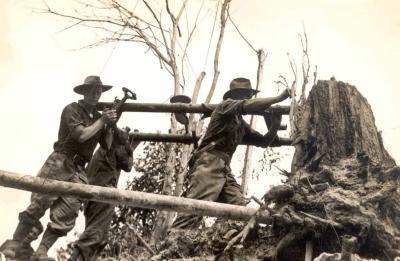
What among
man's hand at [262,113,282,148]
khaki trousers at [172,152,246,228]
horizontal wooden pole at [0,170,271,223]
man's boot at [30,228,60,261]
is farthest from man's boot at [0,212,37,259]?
man's hand at [262,113,282,148]

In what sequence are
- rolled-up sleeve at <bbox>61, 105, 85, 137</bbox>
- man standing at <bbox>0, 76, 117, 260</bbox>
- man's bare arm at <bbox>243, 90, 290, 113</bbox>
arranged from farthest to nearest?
rolled-up sleeve at <bbox>61, 105, 85, 137</bbox> → man's bare arm at <bbox>243, 90, 290, 113</bbox> → man standing at <bbox>0, 76, 117, 260</bbox>

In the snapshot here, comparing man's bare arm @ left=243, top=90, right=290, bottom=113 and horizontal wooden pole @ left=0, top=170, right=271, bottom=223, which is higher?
man's bare arm @ left=243, top=90, right=290, bottom=113

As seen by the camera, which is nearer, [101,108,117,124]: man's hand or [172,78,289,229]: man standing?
[172,78,289,229]: man standing

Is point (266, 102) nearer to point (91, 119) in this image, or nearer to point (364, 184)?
point (364, 184)

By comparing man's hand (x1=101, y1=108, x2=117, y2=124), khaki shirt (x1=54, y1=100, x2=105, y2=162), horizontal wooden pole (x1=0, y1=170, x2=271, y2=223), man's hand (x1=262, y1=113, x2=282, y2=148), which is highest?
man's hand (x1=262, y1=113, x2=282, y2=148)

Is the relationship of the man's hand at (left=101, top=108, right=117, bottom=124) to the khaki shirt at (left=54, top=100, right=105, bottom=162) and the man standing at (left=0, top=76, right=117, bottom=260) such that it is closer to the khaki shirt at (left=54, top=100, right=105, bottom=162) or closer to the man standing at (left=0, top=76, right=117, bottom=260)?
the man standing at (left=0, top=76, right=117, bottom=260)

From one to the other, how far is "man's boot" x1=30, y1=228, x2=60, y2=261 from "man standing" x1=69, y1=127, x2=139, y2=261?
333mm

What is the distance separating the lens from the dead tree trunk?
4336 mm

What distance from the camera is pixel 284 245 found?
4426mm

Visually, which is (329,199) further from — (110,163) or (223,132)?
(110,163)

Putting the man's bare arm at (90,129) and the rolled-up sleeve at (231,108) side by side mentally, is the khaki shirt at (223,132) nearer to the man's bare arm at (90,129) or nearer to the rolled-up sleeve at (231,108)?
the rolled-up sleeve at (231,108)

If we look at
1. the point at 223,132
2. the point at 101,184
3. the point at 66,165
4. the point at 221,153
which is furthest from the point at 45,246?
the point at 223,132

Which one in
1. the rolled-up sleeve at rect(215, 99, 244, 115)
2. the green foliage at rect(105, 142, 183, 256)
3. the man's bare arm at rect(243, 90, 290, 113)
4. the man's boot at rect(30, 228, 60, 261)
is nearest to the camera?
the man's boot at rect(30, 228, 60, 261)

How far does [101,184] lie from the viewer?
6305 millimetres
